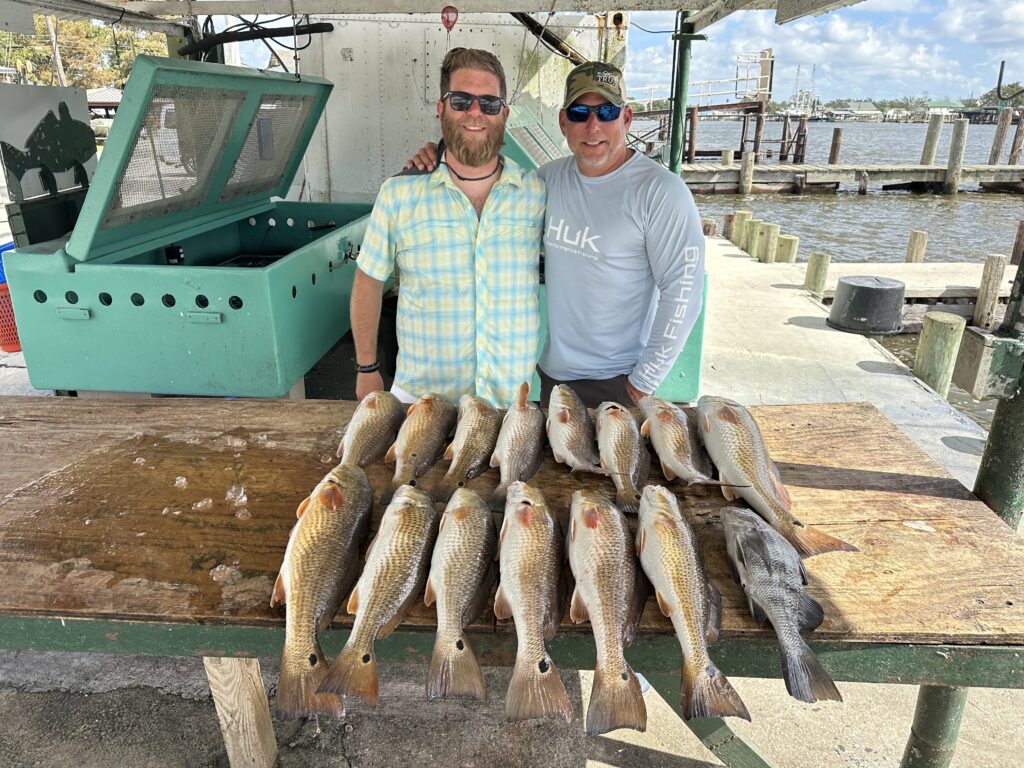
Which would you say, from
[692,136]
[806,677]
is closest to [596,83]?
[806,677]

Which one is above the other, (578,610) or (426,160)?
(426,160)

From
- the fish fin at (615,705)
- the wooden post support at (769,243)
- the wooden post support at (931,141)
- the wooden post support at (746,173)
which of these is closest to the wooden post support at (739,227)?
the wooden post support at (769,243)

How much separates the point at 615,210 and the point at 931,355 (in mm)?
7133

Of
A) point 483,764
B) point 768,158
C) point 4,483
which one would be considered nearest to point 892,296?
point 483,764

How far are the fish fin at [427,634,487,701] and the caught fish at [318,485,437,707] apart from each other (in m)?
0.14

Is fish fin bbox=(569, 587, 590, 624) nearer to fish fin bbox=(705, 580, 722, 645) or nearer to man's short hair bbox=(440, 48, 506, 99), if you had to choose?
fish fin bbox=(705, 580, 722, 645)

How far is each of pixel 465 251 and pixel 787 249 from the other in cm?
1302

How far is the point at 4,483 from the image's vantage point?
2.25 metres

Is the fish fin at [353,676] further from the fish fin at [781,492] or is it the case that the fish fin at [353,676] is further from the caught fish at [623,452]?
the fish fin at [781,492]

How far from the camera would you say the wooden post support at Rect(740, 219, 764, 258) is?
15.0 m

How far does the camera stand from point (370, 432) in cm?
238

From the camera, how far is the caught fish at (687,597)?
5.07 ft

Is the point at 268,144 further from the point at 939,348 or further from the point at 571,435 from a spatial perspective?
the point at 939,348

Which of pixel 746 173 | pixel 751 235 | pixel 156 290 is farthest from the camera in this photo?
pixel 746 173
